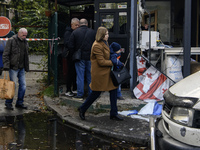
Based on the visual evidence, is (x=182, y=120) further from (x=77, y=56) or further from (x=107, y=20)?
(x=107, y=20)

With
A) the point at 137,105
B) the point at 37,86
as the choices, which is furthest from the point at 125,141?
the point at 37,86

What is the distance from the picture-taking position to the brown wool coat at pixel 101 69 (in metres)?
6.18

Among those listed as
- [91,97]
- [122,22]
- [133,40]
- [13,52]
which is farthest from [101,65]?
[122,22]

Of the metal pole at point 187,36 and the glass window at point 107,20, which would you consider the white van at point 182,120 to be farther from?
the glass window at point 107,20

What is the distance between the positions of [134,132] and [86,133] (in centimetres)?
90

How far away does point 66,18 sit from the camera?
10914 millimetres

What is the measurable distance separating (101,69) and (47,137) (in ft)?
5.33

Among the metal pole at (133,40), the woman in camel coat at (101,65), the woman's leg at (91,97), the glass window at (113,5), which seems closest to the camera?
the woman in camel coat at (101,65)

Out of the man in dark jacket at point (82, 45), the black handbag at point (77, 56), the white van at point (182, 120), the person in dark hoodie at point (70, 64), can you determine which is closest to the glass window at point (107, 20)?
the person in dark hoodie at point (70, 64)

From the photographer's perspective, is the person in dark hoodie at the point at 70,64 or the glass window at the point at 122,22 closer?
the person in dark hoodie at the point at 70,64

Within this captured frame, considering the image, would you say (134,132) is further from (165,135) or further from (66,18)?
(66,18)

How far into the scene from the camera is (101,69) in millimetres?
6250

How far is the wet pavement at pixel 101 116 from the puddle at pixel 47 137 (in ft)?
0.48

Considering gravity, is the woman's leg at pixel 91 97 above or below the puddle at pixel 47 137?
above
